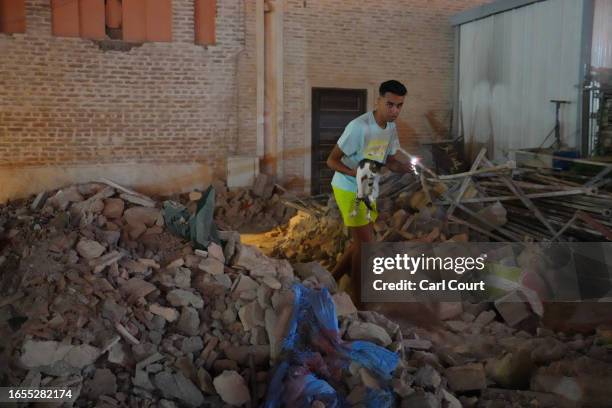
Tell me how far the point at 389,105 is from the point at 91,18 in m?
6.73

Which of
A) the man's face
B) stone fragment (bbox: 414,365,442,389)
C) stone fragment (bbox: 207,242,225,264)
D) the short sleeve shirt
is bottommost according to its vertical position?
stone fragment (bbox: 414,365,442,389)

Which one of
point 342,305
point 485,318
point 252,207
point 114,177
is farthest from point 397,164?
point 114,177

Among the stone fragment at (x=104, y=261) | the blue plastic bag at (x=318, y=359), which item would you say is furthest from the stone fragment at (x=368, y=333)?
the stone fragment at (x=104, y=261)

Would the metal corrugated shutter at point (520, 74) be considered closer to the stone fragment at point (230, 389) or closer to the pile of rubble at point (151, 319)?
the pile of rubble at point (151, 319)

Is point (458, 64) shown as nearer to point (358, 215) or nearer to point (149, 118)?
point (149, 118)

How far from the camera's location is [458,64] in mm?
12477

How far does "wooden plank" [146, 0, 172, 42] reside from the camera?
1023 cm

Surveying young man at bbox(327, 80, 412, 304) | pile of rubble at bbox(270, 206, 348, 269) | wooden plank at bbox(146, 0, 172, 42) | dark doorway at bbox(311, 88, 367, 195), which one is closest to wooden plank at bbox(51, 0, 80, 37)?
wooden plank at bbox(146, 0, 172, 42)

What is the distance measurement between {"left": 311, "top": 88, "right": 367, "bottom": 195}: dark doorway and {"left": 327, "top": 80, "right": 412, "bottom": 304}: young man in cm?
612

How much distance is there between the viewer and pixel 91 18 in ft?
32.6

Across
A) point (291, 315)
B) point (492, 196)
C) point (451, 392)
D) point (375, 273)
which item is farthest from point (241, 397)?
point (492, 196)

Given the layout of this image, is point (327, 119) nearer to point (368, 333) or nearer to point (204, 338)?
point (368, 333)

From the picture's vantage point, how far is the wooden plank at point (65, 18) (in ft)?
32.0

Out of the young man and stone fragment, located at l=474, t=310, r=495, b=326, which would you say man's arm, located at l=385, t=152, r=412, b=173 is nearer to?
the young man
